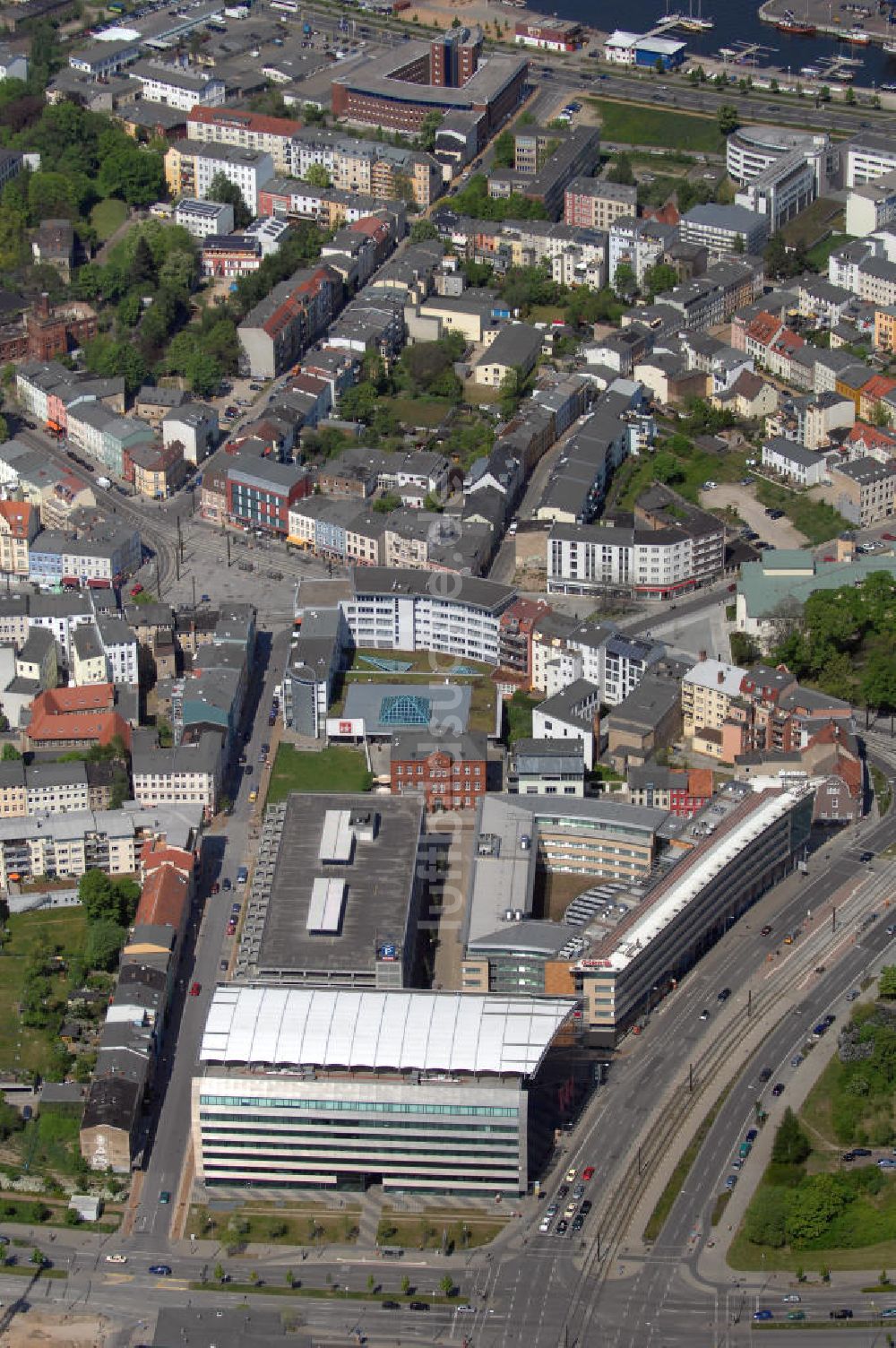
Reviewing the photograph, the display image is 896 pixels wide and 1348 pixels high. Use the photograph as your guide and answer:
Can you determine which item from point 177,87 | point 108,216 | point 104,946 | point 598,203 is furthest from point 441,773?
point 177,87

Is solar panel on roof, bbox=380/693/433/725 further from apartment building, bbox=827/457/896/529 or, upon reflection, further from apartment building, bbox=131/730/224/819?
apartment building, bbox=827/457/896/529

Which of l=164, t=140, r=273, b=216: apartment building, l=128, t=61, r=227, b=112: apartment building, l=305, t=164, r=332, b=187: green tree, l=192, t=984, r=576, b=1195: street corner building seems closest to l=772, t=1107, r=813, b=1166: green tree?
l=192, t=984, r=576, b=1195: street corner building

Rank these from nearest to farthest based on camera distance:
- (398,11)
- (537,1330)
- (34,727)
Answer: (537,1330), (34,727), (398,11)

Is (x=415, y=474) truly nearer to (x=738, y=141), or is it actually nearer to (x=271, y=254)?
(x=271, y=254)

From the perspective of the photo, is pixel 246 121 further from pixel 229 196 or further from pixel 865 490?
pixel 865 490

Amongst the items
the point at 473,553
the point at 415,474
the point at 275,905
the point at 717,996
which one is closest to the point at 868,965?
the point at 717,996

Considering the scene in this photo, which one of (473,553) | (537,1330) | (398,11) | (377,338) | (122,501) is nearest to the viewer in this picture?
(537,1330)
